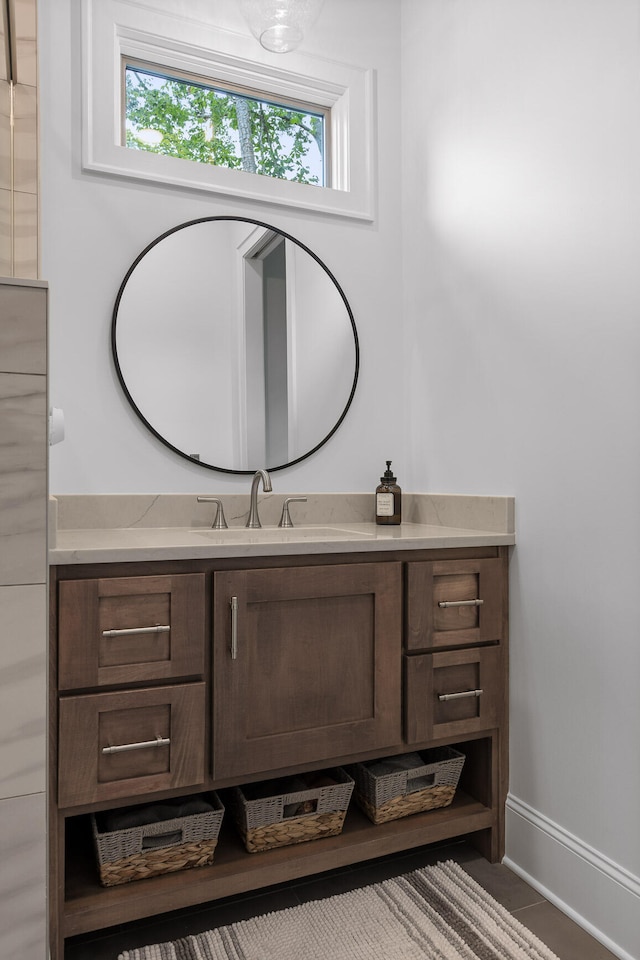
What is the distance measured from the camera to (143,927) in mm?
1555

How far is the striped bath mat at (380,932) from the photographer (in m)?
1.45

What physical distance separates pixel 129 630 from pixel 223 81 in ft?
5.88

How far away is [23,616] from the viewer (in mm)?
1206

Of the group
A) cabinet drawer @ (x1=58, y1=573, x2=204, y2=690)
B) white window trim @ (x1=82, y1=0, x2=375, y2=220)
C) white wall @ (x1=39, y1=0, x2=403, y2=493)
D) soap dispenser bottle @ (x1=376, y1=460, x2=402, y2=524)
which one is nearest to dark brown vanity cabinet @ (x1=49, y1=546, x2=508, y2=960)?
cabinet drawer @ (x1=58, y1=573, x2=204, y2=690)

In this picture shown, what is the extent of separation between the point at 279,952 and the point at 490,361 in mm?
1547

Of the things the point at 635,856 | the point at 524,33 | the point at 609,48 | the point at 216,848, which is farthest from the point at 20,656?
the point at 524,33

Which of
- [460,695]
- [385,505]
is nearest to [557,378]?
[385,505]

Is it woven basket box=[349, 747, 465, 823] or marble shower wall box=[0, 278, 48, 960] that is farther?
woven basket box=[349, 747, 465, 823]

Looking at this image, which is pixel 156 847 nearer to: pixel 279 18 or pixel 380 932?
pixel 380 932

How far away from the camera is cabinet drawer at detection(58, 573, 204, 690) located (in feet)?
4.49

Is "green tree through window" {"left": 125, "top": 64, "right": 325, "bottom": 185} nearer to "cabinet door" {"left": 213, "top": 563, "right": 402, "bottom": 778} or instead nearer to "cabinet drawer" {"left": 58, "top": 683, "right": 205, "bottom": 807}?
"cabinet door" {"left": 213, "top": 563, "right": 402, "bottom": 778}

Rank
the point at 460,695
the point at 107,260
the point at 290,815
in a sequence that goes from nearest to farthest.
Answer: the point at 290,815, the point at 460,695, the point at 107,260

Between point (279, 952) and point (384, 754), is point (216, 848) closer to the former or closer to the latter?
point (279, 952)

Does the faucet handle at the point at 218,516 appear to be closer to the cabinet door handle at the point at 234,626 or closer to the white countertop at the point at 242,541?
the white countertop at the point at 242,541
